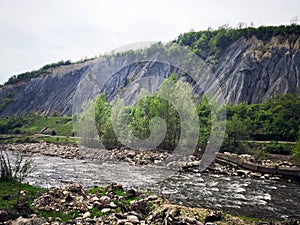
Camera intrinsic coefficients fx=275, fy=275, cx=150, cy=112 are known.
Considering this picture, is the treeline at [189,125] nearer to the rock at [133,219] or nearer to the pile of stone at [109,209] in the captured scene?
the pile of stone at [109,209]

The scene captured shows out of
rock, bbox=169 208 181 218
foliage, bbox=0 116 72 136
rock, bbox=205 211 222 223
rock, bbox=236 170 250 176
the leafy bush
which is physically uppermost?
foliage, bbox=0 116 72 136

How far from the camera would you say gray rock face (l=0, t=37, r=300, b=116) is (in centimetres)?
8756

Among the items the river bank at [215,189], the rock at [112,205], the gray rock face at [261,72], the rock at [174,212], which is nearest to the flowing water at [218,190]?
the river bank at [215,189]

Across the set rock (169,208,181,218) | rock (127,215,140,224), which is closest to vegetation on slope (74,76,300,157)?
rock (169,208,181,218)

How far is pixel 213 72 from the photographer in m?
110

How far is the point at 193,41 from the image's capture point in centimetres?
14938

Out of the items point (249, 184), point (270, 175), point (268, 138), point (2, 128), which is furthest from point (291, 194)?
point (2, 128)

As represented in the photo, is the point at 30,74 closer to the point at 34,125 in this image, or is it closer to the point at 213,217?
the point at 34,125

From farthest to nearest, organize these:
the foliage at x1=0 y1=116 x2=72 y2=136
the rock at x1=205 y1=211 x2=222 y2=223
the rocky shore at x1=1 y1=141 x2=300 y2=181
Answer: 1. the foliage at x1=0 y1=116 x2=72 y2=136
2. the rocky shore at x1=1 y1=141 x2=300 y2=181
3. the rock at x1=205 y1=211 x2=222 y2=223

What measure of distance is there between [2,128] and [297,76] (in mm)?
95533

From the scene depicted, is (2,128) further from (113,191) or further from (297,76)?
(297,76)

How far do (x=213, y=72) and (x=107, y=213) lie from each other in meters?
102

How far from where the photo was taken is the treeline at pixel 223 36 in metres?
97.6

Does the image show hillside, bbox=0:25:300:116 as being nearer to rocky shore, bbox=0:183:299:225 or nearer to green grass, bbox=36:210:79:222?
rocky shore, bbox=0:183:299:225
